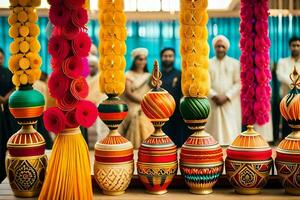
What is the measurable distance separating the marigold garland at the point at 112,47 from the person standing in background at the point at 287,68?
2.84m

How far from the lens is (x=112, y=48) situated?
128cm

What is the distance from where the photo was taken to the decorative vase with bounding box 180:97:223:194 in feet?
4.08

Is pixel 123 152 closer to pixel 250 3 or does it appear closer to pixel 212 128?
pixel 250 3

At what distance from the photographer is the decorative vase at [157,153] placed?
49.0 inches

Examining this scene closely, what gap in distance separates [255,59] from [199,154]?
0.33m

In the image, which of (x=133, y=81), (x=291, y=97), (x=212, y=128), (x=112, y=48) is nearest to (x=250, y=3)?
(x=291, y=97)

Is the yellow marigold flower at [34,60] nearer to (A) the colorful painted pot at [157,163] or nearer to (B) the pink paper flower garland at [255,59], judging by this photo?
(A) the colorful painted pot at [157,163]

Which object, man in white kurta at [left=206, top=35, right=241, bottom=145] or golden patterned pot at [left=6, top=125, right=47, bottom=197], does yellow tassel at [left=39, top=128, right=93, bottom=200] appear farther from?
man in white kurta at [left=206, top=35, right=241, bottom=145]

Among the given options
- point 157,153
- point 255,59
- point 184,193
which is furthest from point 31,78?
point 255,59

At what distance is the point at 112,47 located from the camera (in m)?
1.28

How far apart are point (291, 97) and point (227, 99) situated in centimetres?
235

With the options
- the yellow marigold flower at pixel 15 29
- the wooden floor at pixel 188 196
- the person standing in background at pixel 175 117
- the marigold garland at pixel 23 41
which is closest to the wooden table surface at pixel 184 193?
the wooden floor at pixel 188 196

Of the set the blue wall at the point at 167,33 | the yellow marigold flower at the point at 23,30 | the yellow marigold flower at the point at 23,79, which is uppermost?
the blue wall at the point at 167,33

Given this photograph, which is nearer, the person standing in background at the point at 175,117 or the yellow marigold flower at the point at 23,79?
the yellow marigold flower at the point at 23,79
